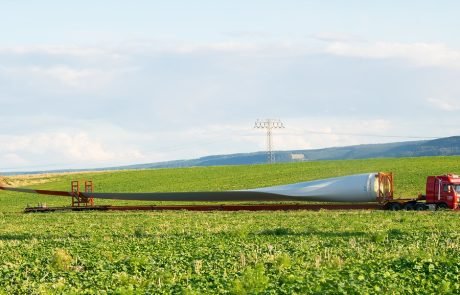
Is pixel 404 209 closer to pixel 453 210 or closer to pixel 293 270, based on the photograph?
pixel 453 210

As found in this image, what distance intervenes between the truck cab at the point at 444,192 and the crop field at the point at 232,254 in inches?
231

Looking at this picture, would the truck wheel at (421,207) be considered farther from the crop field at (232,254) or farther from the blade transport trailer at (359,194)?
the crop field at (232,254)

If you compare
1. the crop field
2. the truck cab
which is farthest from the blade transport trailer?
the crop field

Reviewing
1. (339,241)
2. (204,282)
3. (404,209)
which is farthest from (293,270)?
(404,209)

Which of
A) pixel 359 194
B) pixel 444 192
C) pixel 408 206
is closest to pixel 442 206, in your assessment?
pixel 444 192

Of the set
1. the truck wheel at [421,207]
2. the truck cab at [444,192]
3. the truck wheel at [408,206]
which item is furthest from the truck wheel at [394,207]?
the truck cab at [444,192]

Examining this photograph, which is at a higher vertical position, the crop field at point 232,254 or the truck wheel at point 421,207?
the crop field at point 232,254

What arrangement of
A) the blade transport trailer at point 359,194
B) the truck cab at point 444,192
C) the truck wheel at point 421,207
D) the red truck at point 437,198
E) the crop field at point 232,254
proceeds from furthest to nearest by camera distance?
the truck cab at point 444,192, the red truck at point 437,198, the truck wheel at point 421,207, the blade transport trailer at point 359,194, the crop field at point 232,254

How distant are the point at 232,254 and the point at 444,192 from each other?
2894 centimetres

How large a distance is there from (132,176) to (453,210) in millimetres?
70228

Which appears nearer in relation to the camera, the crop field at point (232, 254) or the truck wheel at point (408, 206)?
the crop field at point (232, 254)

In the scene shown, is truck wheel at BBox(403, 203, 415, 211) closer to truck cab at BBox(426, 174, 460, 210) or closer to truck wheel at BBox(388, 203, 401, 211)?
truck wheel at BBox(388, 203, 401, 211)

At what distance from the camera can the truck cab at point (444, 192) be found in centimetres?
4962

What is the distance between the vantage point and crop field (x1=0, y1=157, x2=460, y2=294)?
57.5 ft
